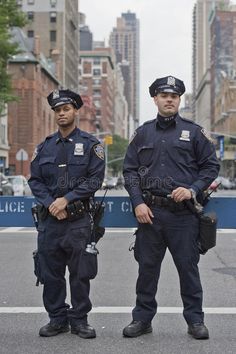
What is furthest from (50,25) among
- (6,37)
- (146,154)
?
(146,154)

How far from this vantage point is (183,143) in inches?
208

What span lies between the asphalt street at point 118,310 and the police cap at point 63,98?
81.8 inches

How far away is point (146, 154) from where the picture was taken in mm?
5352

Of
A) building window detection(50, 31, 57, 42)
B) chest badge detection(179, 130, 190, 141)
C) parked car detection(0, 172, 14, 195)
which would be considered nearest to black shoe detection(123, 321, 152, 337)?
chest badge detection(179, 130, 190, 141)

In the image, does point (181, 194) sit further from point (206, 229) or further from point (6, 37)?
point (6, 37)

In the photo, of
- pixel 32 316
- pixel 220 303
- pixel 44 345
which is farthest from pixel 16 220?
pixel 220 303

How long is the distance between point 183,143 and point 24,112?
72.0 metres

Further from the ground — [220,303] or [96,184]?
[96,184]

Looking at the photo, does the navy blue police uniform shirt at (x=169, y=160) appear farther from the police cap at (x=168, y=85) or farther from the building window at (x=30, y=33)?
the building window at (x=30, y=33)

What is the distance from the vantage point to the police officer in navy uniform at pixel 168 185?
527 centimetres

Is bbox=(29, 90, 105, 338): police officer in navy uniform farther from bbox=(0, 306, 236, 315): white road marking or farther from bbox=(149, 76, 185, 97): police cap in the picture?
bbox=(0, 306, 236, 315): white road marking

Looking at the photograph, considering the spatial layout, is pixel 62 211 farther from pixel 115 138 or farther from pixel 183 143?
pixel 115 138

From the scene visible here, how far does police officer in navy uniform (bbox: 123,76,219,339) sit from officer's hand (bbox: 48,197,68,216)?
22.8 inches

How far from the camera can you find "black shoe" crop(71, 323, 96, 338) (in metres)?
5.36
